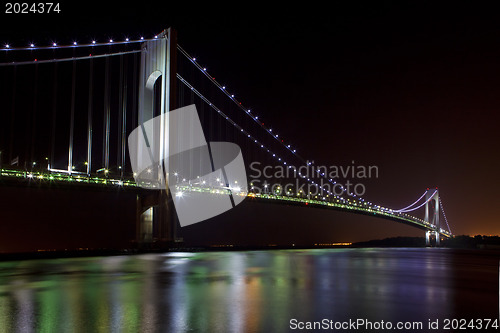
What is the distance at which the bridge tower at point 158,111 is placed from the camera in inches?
1089

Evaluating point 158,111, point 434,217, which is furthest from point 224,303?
point 434,217

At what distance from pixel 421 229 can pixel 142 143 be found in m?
46.2

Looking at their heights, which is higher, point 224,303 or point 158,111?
point 158,111

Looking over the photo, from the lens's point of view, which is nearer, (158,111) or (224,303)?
(224,303)

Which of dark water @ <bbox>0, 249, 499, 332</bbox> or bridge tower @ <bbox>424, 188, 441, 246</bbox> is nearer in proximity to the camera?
dark water @ <bbox>0, 249, 499, 332</bbox>

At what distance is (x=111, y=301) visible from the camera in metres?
7.39

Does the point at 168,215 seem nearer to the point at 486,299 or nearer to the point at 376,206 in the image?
the point at 486,299

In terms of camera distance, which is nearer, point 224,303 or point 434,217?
point 224,303

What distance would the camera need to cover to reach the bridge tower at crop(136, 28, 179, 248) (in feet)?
90.7

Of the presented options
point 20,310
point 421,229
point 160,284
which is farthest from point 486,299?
point 421,229

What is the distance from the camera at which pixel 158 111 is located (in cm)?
3177

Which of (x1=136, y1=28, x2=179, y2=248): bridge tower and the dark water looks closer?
the dark water

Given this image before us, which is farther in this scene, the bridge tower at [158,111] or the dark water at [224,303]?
the bridge tower at [158,111]

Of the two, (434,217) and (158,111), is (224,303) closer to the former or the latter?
(158,111)
